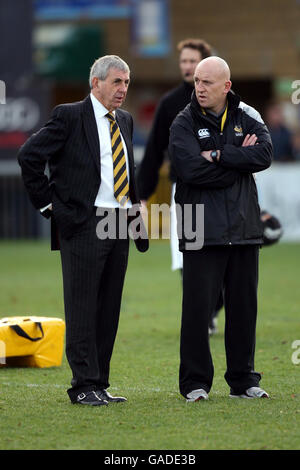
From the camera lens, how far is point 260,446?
5480 millimetres

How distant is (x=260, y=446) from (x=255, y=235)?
5.65 ft

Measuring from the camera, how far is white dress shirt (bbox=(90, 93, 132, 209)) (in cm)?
673

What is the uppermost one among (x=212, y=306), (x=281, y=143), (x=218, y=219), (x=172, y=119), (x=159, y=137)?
(x=172, y=119)

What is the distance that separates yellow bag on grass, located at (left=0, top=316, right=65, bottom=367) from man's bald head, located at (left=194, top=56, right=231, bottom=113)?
2.53 metres

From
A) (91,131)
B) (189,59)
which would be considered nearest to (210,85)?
(91,131)

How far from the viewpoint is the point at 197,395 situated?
6.79m

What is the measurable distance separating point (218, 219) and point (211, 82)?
0.85 metres

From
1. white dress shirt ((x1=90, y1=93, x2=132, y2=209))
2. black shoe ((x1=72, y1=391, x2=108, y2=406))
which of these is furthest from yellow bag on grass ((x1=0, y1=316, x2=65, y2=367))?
white dress shirt ((x1=90, y1=93, x2=132, y2=209))

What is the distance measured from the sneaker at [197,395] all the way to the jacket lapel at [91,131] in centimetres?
152

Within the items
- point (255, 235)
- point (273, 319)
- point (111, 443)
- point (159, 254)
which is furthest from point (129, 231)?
point (159, 254)

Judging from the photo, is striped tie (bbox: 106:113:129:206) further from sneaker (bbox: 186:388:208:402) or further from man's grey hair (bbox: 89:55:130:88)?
sneaker (bbox: 186:388:208:402)

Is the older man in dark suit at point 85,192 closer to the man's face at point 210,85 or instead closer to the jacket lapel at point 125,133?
the jacket lapel at point 125,133

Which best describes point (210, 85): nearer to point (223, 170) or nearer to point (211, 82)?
point (211, 82)

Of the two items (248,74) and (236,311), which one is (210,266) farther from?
(248,74)
